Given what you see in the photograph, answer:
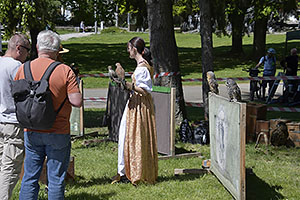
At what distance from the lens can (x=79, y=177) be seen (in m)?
6.55

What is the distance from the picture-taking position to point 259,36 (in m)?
27.3

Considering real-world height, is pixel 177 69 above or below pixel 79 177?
above

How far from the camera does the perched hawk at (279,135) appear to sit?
859 centimetres

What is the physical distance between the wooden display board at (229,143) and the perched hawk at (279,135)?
7.86ft

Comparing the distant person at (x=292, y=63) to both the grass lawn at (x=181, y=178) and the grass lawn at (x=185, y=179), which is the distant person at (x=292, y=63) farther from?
the grass lawn at (x=185, y=179)

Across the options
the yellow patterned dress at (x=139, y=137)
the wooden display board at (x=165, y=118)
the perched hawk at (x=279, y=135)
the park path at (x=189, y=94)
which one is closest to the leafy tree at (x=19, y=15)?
the park path at (x=189, y=94)

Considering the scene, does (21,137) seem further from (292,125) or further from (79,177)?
(292,125)

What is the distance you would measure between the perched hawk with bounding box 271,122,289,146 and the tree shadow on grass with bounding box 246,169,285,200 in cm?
211

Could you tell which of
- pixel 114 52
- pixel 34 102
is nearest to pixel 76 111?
pixel 34 102

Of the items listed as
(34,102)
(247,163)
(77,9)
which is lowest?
(247,163)

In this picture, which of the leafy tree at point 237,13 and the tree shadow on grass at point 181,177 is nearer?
the tree shadow on grass at point 181,177

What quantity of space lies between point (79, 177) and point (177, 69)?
4509mm

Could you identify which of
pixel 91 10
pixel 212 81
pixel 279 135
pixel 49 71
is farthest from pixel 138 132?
pixel 91 10

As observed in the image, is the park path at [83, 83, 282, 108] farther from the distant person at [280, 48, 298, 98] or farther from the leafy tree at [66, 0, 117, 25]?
the leafy tree at [66, 0, 117, 25]
